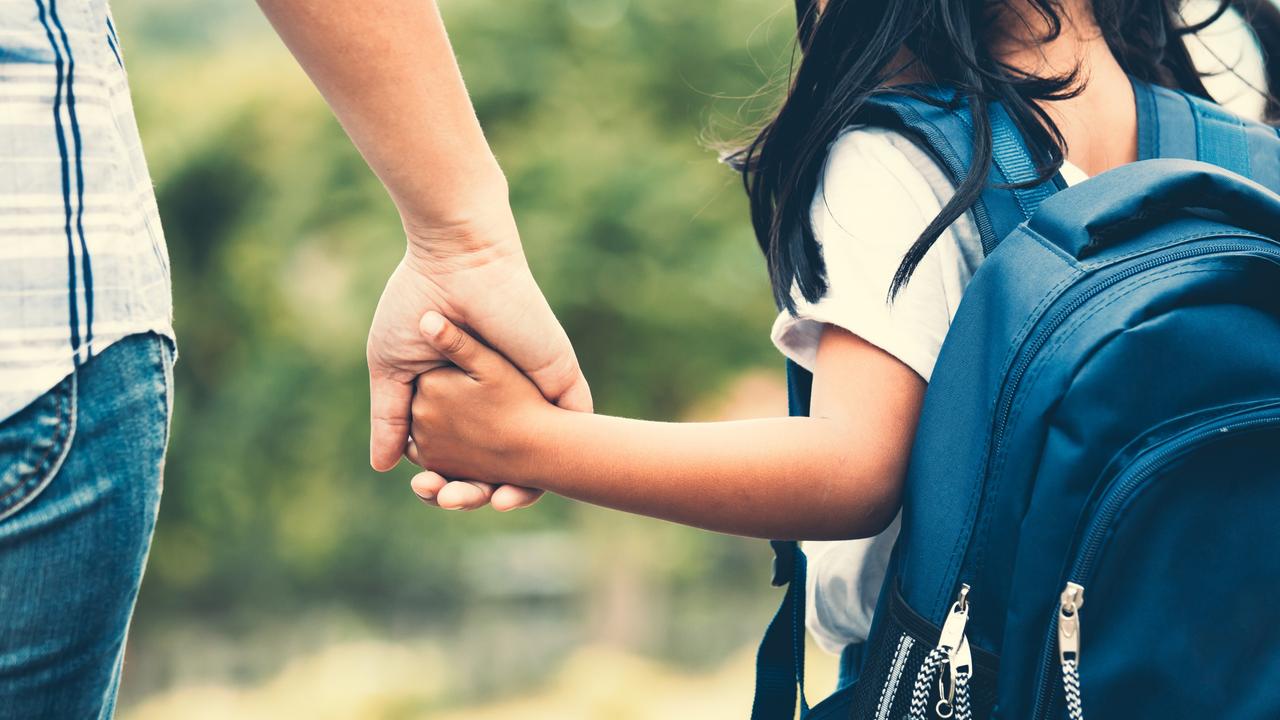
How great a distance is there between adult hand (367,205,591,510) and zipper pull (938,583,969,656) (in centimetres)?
40

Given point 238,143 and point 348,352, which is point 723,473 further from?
point 238,143

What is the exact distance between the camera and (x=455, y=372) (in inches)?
42.3

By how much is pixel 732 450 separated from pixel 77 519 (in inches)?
21.6

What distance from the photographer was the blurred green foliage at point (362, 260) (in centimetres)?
654

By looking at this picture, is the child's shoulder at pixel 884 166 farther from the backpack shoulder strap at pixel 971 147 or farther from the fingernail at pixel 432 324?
the fingernail at pixel 432 324

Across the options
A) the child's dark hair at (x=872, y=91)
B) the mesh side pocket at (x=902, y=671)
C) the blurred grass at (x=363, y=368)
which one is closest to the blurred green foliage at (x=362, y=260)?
the blurred grass at (x=363, y=368)

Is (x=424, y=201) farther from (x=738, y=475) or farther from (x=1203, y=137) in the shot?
(x=1203, y=137)

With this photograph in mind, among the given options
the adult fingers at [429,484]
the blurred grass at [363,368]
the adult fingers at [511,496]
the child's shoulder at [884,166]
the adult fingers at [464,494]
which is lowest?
the blurred grass at [363,368]

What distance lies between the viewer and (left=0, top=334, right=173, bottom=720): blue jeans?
66 cm

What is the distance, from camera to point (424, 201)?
955 mm

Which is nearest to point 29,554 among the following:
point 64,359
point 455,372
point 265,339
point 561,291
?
point 64,359

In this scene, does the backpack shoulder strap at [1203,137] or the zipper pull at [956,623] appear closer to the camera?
the zipper pull at [956,623]

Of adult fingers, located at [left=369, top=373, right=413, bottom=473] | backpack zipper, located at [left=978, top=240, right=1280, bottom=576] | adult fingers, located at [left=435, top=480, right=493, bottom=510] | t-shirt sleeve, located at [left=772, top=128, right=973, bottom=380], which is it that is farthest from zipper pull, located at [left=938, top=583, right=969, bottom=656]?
adult fingers, located at [left=369, top=373, right=413, bottom=473]

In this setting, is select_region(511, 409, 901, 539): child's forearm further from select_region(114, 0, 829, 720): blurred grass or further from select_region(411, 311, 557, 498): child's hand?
select_region(114, 0, 829, 720): blurred grass
